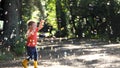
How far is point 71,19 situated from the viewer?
34656mm

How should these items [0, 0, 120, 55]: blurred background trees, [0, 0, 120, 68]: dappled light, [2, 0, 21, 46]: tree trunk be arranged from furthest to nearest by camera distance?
[0, 0, 120, 55]: blurred background trees
[2, 0, 21, 46]: tree trunk
[0, 0, 120, 68]: dappled light

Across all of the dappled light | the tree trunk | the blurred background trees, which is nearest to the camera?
the dappled light

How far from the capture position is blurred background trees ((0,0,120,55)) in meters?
17.4

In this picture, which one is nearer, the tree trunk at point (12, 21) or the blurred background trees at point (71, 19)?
the tree trunk at point (12, 21)

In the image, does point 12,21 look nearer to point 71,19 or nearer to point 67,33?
point 71,19

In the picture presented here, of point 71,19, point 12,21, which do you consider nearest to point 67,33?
point 71,19

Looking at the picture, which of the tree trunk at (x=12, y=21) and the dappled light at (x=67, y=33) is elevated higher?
the tree trunk at (x=12, y=21)

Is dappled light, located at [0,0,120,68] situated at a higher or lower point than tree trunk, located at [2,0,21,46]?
lower

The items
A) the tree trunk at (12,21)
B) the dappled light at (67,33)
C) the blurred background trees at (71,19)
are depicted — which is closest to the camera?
the dappled light at (67,33)

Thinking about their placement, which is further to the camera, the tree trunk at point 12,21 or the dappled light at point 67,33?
the tree trunk at point 12,21

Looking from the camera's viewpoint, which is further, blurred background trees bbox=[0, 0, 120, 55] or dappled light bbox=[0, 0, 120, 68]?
blurred background trees bbox=[0, 0, 120, 55]

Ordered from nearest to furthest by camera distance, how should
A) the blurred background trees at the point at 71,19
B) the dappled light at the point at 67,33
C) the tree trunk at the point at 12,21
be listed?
the dappled light at the point at 67,33 < the tree trunk at the point at 12,21 < the blurred background trees at the point at 71,19

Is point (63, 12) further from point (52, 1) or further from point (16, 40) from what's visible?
point (16, 40)

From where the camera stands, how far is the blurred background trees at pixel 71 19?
1744cm
